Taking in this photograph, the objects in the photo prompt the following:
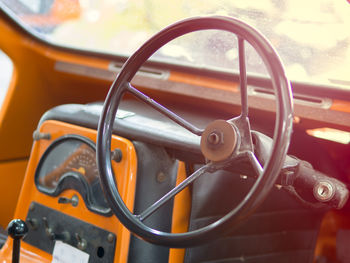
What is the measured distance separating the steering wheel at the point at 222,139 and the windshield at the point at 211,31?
569mm

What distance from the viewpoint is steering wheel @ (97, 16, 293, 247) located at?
851mm

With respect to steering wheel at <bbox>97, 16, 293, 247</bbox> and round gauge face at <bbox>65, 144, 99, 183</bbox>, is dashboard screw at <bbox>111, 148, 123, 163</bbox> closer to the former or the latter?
round gauge face at <bbox>65, 144, 99, 183</bbox>

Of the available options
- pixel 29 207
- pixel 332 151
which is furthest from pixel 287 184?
pixel 332 151

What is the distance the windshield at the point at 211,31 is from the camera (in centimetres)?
146

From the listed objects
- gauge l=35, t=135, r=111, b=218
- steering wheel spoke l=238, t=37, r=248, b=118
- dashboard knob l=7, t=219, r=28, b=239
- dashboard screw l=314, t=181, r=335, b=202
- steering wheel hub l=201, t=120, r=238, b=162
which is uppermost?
steering wheel spoke l=238, t=37, r=248, b=118

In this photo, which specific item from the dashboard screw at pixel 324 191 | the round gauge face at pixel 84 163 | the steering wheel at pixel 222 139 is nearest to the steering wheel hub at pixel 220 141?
the steering wheel at pixel 222 139

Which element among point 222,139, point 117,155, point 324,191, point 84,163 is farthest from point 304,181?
point 84,163

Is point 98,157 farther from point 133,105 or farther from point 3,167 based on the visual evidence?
point 3,167

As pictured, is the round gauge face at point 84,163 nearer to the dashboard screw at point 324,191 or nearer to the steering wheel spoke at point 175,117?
the steering wheel spoke at point 175,117

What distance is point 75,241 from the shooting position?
1426mm

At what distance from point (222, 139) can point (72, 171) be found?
0.71 meters

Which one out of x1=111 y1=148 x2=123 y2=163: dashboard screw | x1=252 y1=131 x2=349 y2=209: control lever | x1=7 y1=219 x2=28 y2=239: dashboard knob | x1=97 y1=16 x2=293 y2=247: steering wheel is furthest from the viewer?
x1=111 y1=148 x2=123 y2=163: dashboard screw

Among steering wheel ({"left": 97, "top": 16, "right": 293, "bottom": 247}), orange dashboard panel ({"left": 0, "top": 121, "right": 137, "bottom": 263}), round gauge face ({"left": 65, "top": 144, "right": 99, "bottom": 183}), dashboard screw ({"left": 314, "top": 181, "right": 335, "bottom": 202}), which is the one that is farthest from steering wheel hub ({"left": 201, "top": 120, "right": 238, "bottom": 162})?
round gauge face ({"left": 65, "top": 144, "right": 99, "bottom": 183})

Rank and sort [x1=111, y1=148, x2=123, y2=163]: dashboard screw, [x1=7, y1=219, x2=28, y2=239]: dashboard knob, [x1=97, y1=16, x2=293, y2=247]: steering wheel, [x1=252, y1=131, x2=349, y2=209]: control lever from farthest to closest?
[x1=111, y1=148, x2=123, y2=163]: dashboard screw, [x1=7, y1=219, x2=28, y2=239]: dashboard knob, [x1=252, y1=131, x2=349, y2=209]: control lever, [x1=97, y1=16, x2=293, y2=247]: steering wheel
